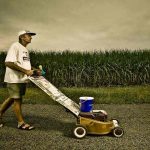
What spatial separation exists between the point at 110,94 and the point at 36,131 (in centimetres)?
639

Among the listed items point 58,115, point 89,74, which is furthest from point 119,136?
point 89,74

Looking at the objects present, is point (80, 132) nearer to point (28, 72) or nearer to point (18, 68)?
point (28, 72)

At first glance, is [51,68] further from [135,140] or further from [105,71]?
[135,140]

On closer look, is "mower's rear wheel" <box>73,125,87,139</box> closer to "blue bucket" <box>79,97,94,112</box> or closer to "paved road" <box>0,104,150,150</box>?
"paved road" <box>0,104,150,150</box>

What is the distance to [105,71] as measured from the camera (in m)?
18.7

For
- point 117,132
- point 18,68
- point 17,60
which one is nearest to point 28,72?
point 18,68

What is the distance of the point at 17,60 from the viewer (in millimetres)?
7797

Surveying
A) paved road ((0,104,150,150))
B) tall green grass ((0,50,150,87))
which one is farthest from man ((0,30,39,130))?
tall green grass ((0,50,150,87))

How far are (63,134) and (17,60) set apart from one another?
1683 mm

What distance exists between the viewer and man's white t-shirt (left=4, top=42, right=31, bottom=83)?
7738 millimetres

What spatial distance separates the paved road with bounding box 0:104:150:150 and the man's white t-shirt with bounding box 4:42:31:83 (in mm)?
1053

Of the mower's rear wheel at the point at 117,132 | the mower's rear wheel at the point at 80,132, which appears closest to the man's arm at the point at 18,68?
the mower's rear wheel at the point at 80,132

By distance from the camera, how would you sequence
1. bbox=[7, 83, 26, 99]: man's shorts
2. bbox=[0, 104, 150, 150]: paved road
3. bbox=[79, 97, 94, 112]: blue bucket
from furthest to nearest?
bbox=[7, 83, 26, 99]: man's shorts → bbox=[79, 97, 94, 112]: blue bucket → bbox=[0, 104, 150, 150]: paved road

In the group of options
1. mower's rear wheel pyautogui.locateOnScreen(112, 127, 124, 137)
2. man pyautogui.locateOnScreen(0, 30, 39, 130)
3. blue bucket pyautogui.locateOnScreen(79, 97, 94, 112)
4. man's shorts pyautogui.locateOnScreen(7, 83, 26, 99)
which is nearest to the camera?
mower's rear wheel pyautogui.locateOnScreen(112, 127, 124, 137)
